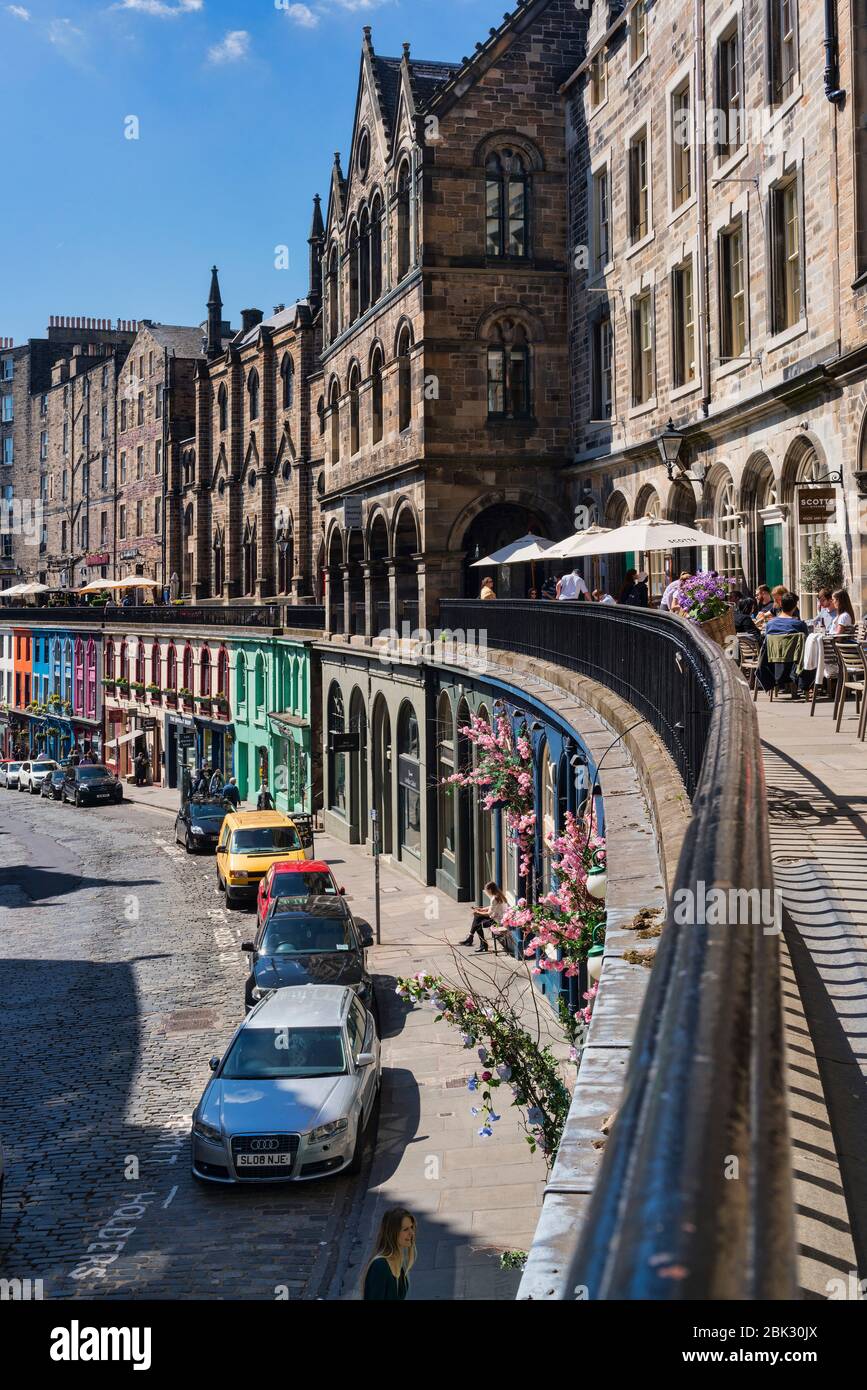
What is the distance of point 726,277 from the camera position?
2372 centimetres

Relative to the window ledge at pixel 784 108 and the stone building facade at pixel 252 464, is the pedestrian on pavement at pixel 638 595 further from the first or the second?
the stone building facade at pixel 252 464

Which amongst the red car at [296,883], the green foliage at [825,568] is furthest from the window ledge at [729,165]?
the red car at [296,883]

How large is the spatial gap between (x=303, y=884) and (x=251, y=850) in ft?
19.8

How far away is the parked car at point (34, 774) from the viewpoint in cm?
5978

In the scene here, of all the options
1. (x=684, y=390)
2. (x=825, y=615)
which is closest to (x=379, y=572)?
(x=684, y=390)

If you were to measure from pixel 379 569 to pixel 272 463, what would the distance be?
77.6 feet

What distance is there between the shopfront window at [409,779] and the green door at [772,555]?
11.4 meters

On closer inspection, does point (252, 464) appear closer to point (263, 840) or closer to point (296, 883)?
point (263, 840)

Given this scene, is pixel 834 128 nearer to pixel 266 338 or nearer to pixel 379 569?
pixel 379 569

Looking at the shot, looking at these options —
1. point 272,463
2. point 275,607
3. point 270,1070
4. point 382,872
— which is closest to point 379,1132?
point 270,1070

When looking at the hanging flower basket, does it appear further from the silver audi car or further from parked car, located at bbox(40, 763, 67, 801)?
parked car, located at bbox(40, 763, 67, 801)

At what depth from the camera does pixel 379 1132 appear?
1548 centimetres

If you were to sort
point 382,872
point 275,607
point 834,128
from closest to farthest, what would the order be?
point 834,128 → point 382,872 → point 275,607

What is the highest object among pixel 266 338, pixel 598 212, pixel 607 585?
pixel 266 338
